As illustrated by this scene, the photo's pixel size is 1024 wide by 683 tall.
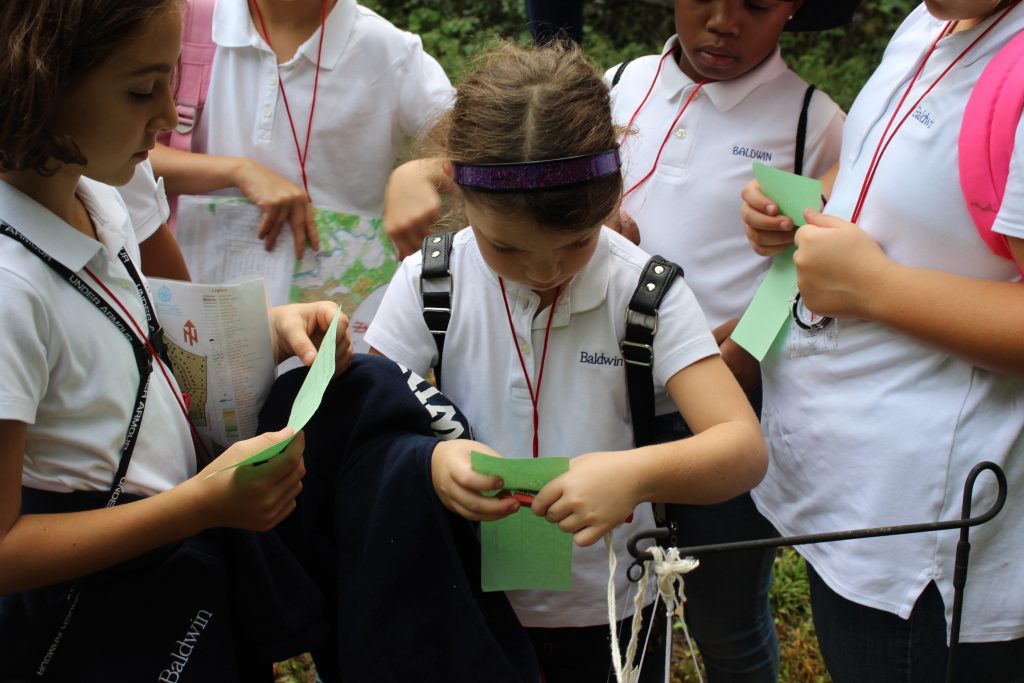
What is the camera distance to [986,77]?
1395 mm

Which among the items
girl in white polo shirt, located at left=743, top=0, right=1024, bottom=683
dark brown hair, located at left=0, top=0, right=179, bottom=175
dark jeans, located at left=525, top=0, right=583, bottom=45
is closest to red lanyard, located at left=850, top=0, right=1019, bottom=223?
girl in white polo shirt, located at left=743, top=0, right=1024, bottom=683

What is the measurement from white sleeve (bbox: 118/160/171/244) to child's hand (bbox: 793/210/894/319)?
1.27m

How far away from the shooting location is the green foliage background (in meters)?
6.17

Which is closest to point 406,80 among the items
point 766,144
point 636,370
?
point 766,144

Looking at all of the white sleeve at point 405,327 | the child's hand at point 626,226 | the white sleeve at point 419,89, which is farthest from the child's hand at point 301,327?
the white sleeve at point 419,89

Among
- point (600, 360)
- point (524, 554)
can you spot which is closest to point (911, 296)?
point (600, 360)

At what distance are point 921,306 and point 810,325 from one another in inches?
10.3

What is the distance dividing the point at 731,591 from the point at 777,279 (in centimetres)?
71

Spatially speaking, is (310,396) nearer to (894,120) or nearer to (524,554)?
(524,554)

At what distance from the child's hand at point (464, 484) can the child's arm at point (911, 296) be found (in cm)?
63

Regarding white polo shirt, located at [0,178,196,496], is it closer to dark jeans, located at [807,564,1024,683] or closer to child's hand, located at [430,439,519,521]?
child's hand, located at [430,439,519,521]

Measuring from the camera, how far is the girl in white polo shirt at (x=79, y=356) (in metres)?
1.30

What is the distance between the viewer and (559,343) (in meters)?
1.69

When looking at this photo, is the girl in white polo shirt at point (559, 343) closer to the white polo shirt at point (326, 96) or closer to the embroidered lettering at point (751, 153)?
the embroidered lettering at point (751, 153)
